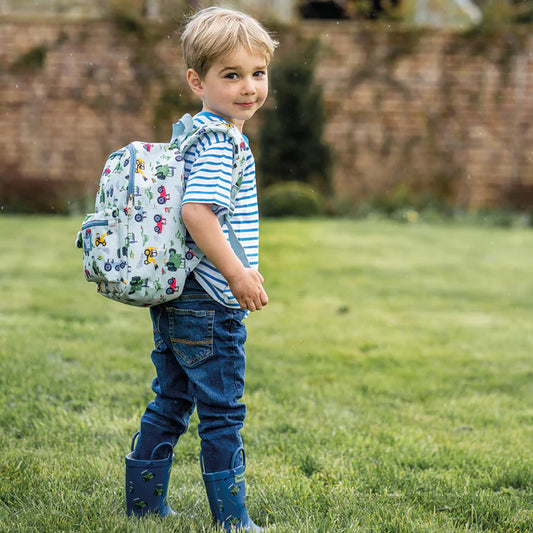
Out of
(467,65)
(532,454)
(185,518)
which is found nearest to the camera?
(185,518)

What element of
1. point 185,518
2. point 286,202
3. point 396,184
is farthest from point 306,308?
point 396,184

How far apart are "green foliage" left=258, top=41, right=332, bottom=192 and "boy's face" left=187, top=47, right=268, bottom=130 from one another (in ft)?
29.0

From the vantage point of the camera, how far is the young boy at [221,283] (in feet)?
6.26

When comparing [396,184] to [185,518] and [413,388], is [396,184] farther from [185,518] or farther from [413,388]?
[185,518]

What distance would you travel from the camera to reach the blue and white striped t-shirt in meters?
1.87

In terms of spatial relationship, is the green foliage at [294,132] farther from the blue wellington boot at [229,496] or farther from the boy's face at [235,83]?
the blue wellington boot at [229,496]

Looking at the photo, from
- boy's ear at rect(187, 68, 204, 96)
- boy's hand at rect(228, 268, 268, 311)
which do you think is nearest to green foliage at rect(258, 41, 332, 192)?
boy's ear at rect(187, 68, 204, 96)

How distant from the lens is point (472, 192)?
38.6ft

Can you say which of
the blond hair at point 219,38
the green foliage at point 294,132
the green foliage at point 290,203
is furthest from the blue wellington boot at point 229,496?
the green foliage at point 294,132

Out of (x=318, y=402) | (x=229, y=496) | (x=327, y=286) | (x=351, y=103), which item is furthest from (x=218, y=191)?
(x=351, y=103)

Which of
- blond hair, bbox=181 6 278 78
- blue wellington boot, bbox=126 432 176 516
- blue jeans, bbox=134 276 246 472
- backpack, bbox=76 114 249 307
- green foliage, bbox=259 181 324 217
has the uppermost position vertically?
blond hair, bbox=181 6 278 78

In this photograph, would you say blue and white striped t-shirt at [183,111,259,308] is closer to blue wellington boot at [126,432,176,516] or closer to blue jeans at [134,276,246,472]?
blue jeans at [134,276,246,472]

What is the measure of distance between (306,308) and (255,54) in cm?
344

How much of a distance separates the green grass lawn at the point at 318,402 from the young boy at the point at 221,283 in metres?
0.27
